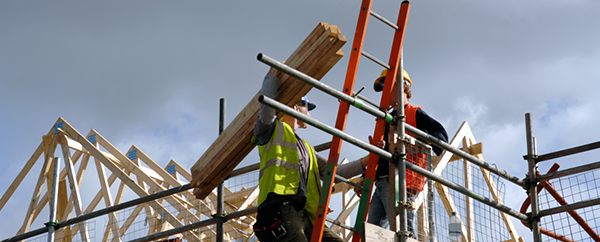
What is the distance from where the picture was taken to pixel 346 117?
4832 millimetres

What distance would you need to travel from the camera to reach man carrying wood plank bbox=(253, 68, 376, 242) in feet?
15.8

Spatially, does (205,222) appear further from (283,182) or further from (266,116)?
(266,116)

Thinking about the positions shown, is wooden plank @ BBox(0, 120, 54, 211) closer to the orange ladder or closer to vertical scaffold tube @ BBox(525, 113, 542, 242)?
the orange ladder

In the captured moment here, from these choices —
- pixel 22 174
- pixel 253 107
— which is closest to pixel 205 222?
pixel 253 107

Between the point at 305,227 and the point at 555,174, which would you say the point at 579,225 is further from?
the point at 305,227

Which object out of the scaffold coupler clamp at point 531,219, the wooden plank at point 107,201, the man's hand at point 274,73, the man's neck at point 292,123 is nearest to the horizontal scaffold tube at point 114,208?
the man's neck at point 292,123

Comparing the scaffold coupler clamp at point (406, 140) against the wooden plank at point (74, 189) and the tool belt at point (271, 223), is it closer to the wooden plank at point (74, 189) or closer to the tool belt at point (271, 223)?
the tool belt at point (271, 223)

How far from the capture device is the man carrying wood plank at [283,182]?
4.82 m

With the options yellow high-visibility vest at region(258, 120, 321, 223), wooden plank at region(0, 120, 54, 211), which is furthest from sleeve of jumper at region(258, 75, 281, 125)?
wooden plank at region(0, 120, 54, 211)

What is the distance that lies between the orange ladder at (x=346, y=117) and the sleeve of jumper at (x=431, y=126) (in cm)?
110

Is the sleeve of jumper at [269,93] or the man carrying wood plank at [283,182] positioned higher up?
the sleeve of jumper at [269,93]

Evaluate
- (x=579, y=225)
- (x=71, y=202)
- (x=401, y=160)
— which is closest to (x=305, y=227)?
(x=401, y=160)

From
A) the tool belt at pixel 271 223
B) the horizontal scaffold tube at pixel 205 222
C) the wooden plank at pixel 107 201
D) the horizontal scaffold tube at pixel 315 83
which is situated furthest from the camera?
the wooden plank at pixel 107 201

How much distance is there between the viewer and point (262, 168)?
5027 mm
